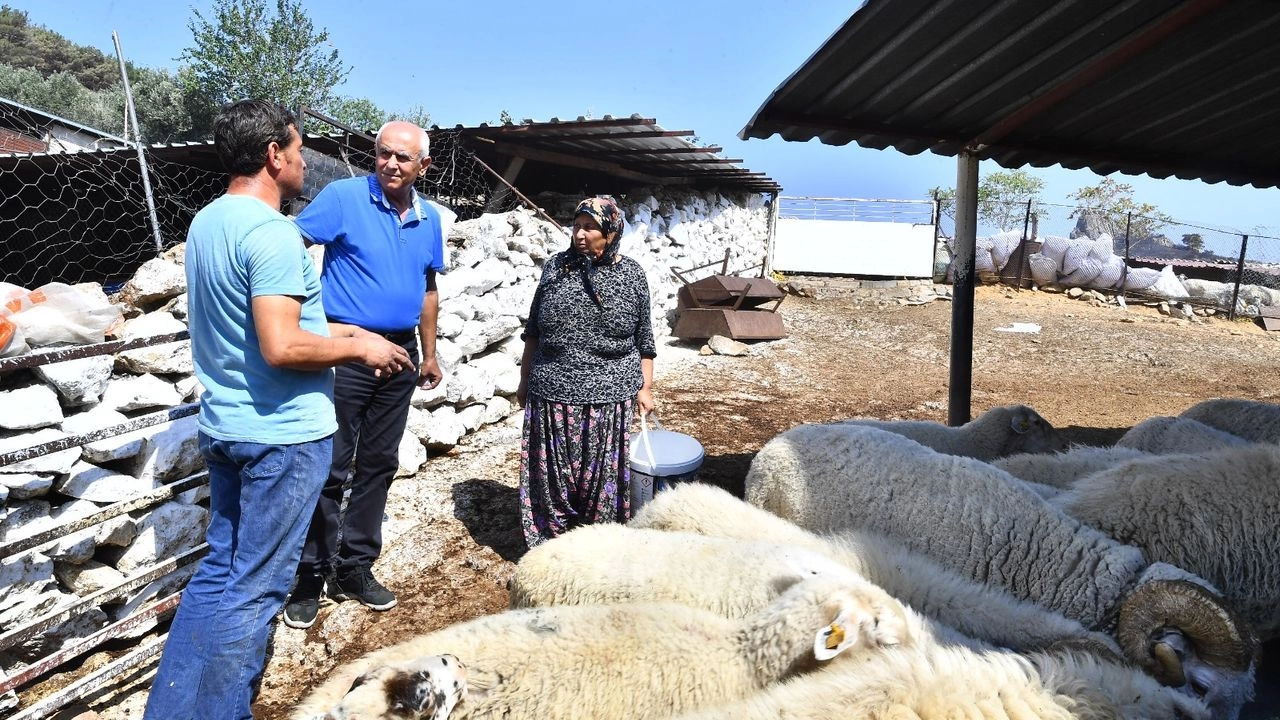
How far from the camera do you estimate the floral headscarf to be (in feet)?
11.0

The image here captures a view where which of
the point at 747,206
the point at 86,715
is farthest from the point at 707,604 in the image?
the point at 747,206

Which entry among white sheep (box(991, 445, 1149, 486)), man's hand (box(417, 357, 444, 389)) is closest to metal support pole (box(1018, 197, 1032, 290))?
white sheep (box(991, 445, 1149, 486))

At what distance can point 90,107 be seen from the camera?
2566cm

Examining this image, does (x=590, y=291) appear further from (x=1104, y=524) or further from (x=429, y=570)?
(x=1104, y=524)

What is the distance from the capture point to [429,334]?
140 inches

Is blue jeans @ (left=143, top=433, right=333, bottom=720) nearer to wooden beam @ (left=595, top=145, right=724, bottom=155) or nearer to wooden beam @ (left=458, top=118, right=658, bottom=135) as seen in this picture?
wooden beam @ (left=458, top=118, right=658, bottom=135)

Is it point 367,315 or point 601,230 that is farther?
point 601,230

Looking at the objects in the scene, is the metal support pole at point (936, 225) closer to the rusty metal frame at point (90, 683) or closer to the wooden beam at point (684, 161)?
the wooden beam at point (684, 161)

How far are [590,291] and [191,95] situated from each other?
33169mm

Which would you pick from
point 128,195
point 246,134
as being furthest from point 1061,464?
point 128,195

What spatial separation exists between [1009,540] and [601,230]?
2286 millimetres

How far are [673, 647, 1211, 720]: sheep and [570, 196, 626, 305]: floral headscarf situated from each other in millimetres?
2156

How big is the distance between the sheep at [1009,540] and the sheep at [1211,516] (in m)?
0.22

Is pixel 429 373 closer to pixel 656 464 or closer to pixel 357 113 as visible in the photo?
pixel 656 464
